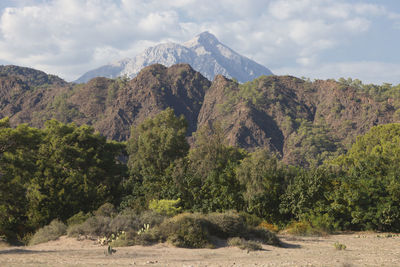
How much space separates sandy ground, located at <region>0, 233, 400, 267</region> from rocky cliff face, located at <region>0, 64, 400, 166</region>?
86.8 metres

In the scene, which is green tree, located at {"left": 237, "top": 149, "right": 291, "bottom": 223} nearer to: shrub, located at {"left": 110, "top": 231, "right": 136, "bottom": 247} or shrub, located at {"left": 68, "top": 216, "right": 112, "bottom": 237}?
shrub, located at {"left": 110, "top": 231, "right": 136, "bottom": 247}

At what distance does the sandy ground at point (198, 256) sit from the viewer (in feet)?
35.6

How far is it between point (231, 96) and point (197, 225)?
112814 mm

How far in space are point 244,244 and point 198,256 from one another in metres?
2.52

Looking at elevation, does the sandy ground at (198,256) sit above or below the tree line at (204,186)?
below

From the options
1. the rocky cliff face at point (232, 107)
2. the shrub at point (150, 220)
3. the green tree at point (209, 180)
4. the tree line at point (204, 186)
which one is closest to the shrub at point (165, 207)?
the tree line at point (204, 186)

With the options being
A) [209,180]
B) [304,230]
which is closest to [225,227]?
[304,230]

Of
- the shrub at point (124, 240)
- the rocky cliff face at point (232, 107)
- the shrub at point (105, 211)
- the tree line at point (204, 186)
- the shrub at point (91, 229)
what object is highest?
the rocky cliff face at point (232, 107)

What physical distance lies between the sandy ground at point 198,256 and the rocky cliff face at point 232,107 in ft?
285

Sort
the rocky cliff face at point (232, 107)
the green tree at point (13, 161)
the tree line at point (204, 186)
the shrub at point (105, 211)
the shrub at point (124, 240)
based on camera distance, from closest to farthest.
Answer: the shrub at point (124, 240) < the green tree at point (13, 161) < the shrub at point (105, 211) < the tree line at point (204, 186) < the rocky cliff face at point (232, 107)

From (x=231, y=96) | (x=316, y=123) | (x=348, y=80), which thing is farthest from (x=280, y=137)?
(x=348, y=80)

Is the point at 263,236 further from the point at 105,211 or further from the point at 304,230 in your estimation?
the point at 105,211

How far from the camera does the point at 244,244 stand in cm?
1438

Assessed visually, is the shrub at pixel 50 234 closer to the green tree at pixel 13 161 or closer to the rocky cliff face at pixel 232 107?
the green tree at pixel 13 161
